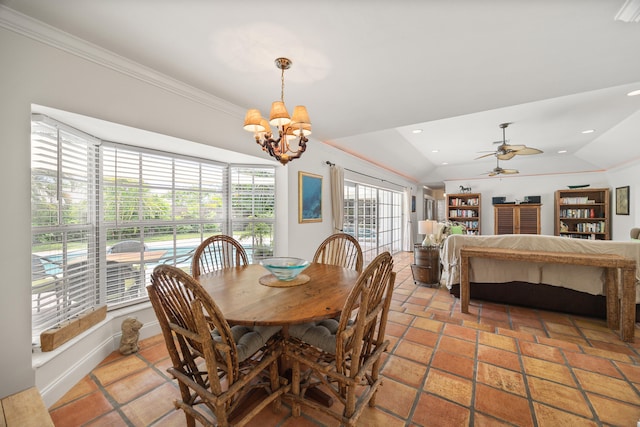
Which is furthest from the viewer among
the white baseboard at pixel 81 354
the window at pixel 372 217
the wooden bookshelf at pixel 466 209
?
the wooden bookshelf at pixel 466 209

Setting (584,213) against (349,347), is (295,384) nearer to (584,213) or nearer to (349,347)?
(349,347)

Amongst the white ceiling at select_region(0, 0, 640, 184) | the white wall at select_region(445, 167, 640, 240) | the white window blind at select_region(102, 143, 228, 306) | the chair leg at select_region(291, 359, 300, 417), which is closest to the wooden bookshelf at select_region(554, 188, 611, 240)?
the white wall at select_region(445, 167, 640, 240)

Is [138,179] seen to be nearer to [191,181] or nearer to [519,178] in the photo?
[191,181]

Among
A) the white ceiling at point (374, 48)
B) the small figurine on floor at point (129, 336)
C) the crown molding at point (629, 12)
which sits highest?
the white ceiling at point (374, 48)

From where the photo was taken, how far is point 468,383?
67.5 inches

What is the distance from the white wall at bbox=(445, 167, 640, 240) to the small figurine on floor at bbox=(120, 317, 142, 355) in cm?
797

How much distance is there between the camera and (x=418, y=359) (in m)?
1.99

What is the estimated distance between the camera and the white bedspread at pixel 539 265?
100 inches

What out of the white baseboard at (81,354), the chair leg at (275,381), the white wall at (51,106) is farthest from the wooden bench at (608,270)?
the white baseboard at (81,354)

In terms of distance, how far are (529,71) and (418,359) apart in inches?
93.1

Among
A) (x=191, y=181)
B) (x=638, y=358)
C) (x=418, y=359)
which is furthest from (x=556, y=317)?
(x=191, y=181)

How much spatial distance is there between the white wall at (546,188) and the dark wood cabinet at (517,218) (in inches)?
7.1

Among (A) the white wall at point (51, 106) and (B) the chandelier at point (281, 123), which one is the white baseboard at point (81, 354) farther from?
(B) the chandelier at point (281, 123)

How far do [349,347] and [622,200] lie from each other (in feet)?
24.3
